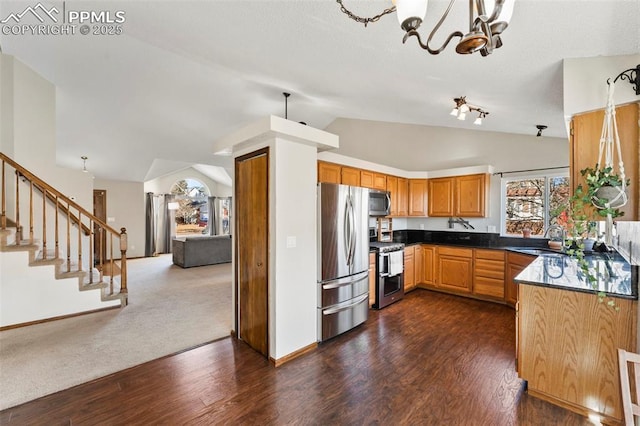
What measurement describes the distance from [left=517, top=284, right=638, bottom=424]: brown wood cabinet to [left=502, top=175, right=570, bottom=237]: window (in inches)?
105

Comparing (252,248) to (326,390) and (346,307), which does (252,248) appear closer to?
(346,307)

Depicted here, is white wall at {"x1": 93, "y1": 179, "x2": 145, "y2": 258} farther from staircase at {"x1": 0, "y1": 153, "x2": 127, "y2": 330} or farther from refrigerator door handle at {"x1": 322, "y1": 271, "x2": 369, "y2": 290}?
refrigerator door handle at {"x1": 322, "y1": 271, "x2": 369, "y2": 290}

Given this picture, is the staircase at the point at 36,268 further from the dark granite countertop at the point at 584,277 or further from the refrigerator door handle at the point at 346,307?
the dark granite countertop at the point at 584,277

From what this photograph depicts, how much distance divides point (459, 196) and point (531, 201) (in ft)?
3.56

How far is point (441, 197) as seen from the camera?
530 cm

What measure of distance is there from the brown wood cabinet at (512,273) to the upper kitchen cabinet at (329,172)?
288 centimetres

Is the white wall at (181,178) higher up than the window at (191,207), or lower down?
higher up

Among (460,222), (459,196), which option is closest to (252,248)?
(459,196)

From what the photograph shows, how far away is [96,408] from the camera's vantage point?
6.66 feet

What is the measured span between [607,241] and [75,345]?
4.98 m

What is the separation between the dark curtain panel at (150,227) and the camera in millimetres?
9016

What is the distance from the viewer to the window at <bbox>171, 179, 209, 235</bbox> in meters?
10.3

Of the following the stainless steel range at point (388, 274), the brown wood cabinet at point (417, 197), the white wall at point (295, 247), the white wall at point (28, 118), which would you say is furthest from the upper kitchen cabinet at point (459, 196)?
the white wall at point (28, 118)

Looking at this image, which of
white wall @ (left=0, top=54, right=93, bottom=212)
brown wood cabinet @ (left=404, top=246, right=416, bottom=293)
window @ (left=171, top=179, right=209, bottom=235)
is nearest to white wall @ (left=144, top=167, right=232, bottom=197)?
window @ (left=171, top=179, right=209, bottom=235)
